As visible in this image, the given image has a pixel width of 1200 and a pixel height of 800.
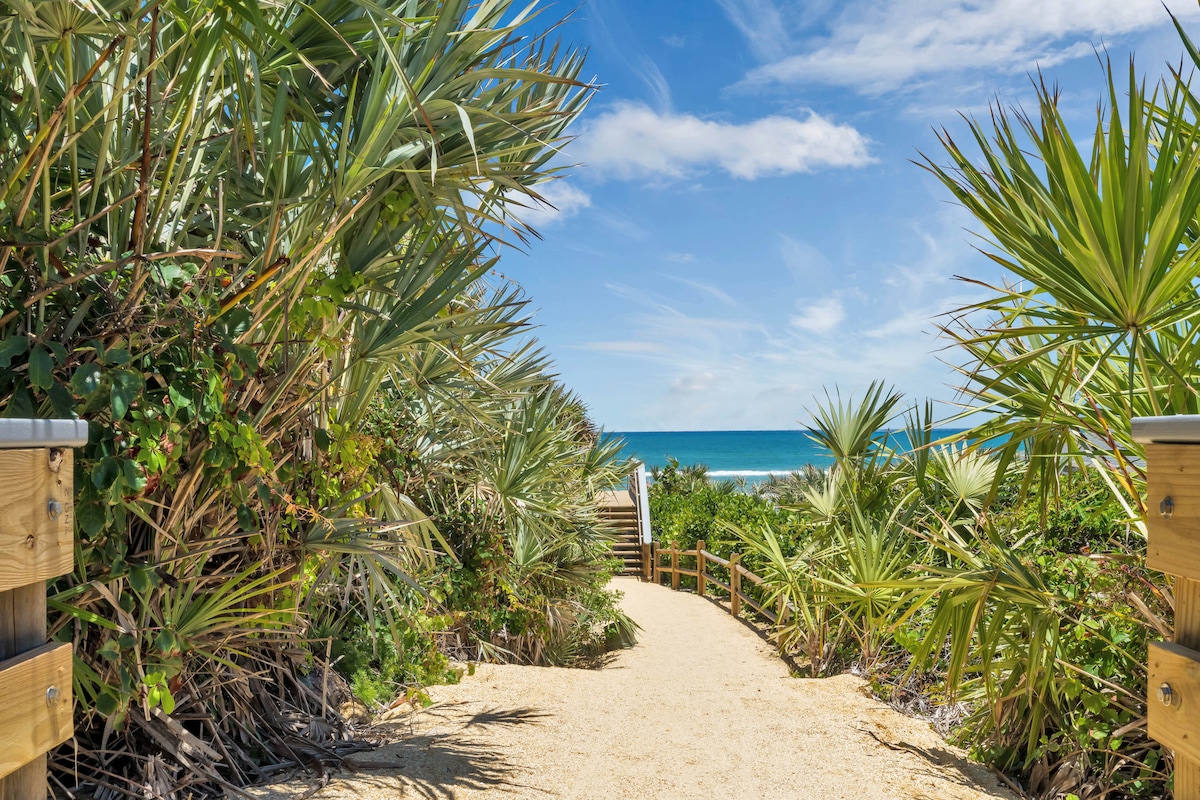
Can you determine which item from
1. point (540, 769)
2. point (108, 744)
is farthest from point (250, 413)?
point (540, 769)

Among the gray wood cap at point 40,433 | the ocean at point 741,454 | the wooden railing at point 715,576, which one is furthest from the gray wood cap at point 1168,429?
the ocean at point 741,454

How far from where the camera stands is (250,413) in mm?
2854

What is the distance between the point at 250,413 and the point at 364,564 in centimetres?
102

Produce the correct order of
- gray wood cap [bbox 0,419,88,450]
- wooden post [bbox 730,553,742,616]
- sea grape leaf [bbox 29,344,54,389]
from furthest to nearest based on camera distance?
1. wooden post [bbox 730,553,742,616]
2. sea grape leaf [bbox 29,344,54,389]
3. gray wood cap [bbox 0,419,88,450]

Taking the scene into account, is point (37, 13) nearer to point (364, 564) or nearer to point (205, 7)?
point (205, 7)

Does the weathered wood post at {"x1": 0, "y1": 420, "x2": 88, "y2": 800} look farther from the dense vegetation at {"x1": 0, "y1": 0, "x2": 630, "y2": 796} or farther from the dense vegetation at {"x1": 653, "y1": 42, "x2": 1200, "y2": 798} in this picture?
the dense vegetation at {"x1": 653, "y1": 42, "x2": 1200, "y2": 798}

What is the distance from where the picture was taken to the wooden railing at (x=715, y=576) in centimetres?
822

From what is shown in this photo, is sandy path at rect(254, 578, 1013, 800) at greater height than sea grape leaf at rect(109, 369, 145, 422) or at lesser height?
lesser

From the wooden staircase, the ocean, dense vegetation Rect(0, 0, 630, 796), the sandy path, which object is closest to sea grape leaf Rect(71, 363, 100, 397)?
dense vegetation Rect(0, 0, 630, 796)

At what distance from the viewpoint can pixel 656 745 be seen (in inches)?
158

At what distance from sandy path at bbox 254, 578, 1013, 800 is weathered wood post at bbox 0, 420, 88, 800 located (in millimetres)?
1812

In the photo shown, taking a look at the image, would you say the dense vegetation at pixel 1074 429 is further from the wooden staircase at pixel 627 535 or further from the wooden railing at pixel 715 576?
the wooden staircase at pixel 627 535

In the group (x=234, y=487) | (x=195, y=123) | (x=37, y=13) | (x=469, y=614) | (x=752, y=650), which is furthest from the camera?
(x=752, y=650)

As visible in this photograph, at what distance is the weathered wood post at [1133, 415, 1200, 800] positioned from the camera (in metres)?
1.19
